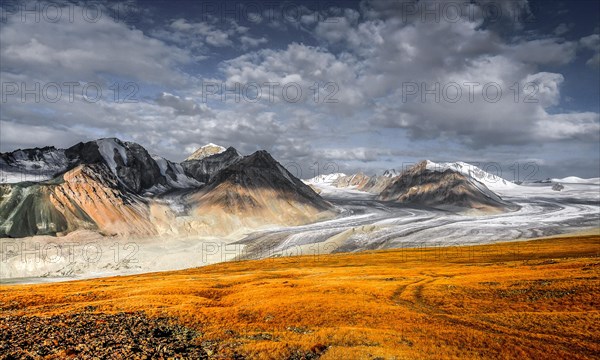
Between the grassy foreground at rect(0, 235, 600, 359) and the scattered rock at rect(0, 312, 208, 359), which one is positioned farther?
the grassy foreground at rect(0, 235, 600, 359)

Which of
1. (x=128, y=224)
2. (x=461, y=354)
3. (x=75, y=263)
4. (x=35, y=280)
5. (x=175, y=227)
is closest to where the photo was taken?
(x=461, y=354)

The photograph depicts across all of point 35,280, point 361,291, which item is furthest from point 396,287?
point 35,280

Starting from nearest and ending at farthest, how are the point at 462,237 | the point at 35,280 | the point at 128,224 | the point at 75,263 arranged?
the point at 35,280 < the point at 75,263 < the point at 462,237 < the point at 128,224

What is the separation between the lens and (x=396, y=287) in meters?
46.8

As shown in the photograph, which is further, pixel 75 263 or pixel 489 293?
pixel 75 263

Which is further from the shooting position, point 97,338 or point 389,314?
point 389,314

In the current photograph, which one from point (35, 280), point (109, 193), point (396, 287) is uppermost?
point (109, 193)

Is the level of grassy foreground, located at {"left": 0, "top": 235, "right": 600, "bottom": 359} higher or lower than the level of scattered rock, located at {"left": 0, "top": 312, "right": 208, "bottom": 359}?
lower

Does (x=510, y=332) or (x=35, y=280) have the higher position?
(x=510, y=332)

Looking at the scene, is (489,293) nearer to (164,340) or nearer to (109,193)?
(164,340)

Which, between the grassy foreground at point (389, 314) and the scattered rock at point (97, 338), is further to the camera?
the grassy foreground at point (389, 314)

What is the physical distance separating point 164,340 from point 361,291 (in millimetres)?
24656

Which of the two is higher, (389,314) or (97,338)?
(97,338)

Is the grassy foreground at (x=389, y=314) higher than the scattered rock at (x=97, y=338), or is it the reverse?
the scattered rock at (x=97, y=338)
